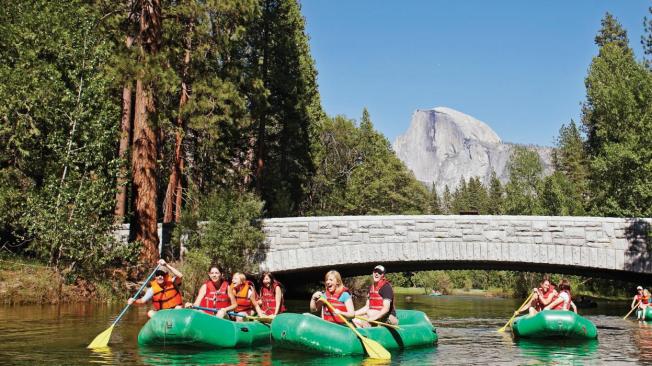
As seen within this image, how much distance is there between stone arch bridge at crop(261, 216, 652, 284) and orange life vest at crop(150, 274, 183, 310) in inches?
385

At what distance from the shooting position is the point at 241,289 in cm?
1388

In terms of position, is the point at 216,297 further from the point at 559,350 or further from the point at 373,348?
the point at 559,350

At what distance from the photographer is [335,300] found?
1173cm

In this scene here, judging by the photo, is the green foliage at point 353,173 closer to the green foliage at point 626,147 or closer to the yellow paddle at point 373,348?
the green foliage at point 626,147

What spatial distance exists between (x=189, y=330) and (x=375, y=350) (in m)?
3.00

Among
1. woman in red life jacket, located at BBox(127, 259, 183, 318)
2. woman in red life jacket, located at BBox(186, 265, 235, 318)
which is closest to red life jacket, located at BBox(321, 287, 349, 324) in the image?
woman in red life jacket, located at BBox(186, 265, 235, 318)

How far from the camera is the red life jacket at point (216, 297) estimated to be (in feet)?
42.1

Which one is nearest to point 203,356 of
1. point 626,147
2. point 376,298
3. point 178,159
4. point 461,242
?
point 376,298

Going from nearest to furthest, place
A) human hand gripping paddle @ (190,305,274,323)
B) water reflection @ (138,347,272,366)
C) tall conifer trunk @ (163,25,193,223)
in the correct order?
water reflection @ (138,347,272,366) < human hand gripping paddle @ (190,305,274,323) < tall conifer trunk @ (163,25,193,223)

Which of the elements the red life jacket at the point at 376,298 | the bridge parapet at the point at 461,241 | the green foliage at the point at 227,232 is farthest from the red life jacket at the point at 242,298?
the bridge parapet at the point at 461,241

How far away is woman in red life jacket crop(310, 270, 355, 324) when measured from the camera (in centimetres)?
1162

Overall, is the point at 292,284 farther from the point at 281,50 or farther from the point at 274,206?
the point at 281,50

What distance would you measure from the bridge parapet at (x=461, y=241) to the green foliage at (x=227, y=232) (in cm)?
62

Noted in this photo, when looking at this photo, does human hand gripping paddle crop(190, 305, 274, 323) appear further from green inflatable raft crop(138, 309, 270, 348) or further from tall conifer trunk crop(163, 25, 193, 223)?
tall conifer trunk crop(163, 25, 193, 223)
